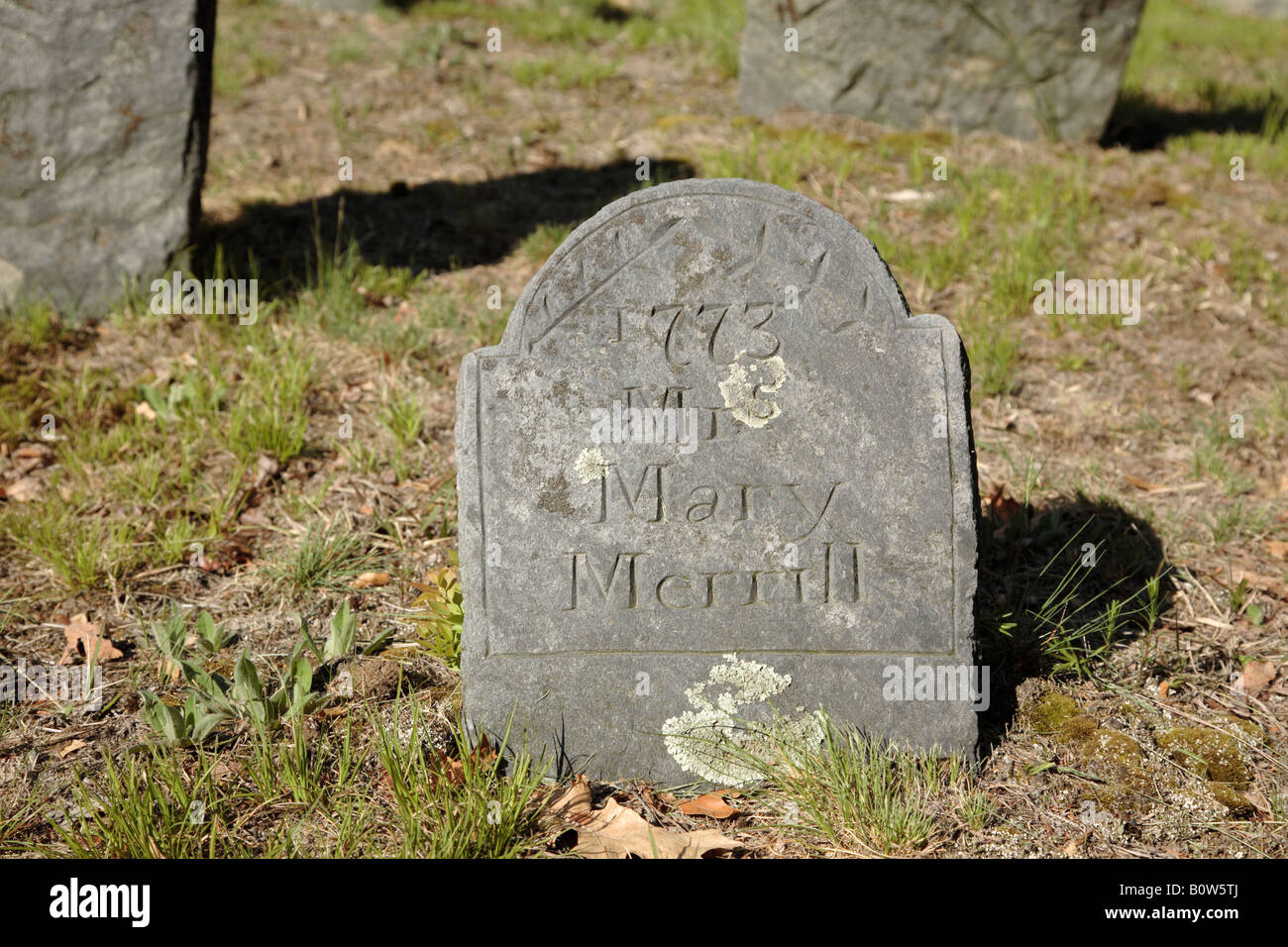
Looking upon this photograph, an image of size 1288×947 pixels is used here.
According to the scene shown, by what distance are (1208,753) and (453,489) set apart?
2.39 metres

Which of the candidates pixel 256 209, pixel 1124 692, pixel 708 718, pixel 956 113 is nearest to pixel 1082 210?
pixel 956 113

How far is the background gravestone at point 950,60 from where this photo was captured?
5.75 metres

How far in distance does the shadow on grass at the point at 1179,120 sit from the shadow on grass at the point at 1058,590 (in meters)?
3.61

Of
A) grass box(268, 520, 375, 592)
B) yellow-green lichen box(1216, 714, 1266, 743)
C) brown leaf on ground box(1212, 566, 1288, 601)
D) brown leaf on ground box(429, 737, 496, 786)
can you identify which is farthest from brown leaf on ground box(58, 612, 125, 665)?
brown leaf on ground box(1212, 566, 1288, 601)

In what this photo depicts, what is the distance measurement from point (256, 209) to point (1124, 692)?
4483 mm

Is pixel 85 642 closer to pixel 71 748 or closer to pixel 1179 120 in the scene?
pixel 71 748

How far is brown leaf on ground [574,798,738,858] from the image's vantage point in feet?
7.81

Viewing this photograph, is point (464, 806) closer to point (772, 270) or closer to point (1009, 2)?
point (772, 270)

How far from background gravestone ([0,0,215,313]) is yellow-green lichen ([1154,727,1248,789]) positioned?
13.6 ft

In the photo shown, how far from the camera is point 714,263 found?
259cm

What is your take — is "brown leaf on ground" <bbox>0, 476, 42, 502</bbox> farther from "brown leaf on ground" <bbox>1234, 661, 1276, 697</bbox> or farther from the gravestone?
"brown leaf on ground" <bbox>1234, 661, 1276, 697</bbox>

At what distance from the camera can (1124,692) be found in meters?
2.90

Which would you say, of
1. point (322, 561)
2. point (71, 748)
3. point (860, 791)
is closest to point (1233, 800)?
point (860, 791)

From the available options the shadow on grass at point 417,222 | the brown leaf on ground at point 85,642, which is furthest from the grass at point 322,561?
the shadow on grass at point 417,222
